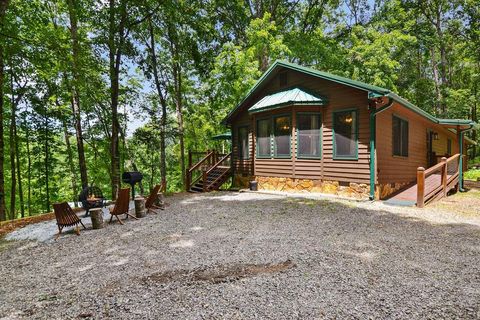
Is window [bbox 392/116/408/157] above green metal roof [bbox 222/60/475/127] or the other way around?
the other way around

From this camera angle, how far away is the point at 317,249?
4.13 m

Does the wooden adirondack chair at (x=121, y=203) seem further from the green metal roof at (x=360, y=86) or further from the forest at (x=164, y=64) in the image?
the green metal roof at (x=360, y=86)

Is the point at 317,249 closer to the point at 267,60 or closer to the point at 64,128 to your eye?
the point at 267,60

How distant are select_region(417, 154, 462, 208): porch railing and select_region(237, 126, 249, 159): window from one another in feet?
23.6

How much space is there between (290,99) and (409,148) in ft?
18.5

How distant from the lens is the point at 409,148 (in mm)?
10359

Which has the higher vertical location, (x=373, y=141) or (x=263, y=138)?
(x=263, y=138)

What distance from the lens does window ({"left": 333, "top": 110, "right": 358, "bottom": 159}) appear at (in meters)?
8.53

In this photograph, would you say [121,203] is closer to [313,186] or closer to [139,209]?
[139,209]

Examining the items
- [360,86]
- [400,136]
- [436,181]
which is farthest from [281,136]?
[436,181]

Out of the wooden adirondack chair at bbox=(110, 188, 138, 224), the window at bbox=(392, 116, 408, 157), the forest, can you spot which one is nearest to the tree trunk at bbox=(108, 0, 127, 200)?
the forest

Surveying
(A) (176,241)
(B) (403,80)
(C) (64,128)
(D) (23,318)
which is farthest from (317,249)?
(B) (403,80)

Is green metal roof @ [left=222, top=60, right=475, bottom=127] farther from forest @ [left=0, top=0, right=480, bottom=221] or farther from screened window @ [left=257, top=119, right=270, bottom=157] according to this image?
forest @ [left=0, top=0, right=480, bottom=221]

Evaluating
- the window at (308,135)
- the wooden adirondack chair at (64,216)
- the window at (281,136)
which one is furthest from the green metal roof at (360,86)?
the wooden adirondack chair at (64,216)
